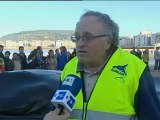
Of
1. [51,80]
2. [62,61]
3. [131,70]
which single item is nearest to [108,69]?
[131,70]

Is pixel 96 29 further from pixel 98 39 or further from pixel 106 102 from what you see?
pixel 106 102

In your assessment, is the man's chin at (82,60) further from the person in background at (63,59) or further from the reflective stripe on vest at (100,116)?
the person in background at (63,59)

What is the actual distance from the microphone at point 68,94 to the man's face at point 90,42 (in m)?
0.16

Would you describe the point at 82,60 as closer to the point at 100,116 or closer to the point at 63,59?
the point at 100,116

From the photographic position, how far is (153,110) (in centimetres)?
219

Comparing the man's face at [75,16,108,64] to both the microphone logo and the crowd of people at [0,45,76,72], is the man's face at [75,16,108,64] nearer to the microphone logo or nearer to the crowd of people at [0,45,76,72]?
the microphone logo

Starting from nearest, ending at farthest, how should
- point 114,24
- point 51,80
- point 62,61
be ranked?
point 114,24 < point 51,80 < point 62,61

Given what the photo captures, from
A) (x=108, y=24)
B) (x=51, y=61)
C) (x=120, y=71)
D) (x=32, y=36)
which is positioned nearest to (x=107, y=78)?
(x=120, y=71)

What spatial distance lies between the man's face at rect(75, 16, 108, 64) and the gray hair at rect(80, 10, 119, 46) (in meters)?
0.03

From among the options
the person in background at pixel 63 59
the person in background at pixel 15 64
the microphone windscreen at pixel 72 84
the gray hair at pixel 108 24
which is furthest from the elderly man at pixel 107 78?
the person in background at pixel 63 59

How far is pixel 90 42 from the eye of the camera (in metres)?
2.29

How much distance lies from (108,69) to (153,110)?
34 cm

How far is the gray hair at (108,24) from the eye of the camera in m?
2.36

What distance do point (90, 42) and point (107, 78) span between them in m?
0.22
